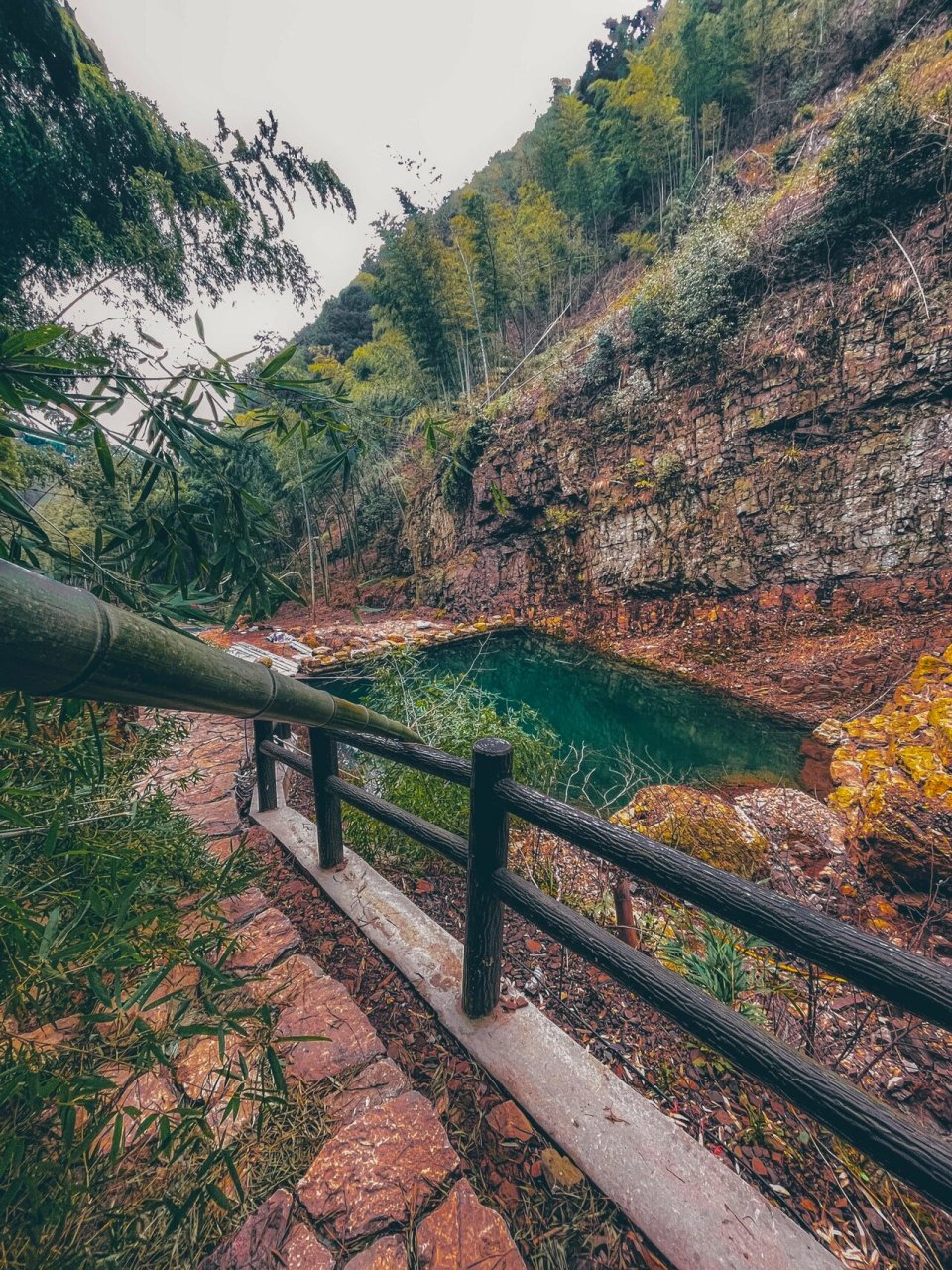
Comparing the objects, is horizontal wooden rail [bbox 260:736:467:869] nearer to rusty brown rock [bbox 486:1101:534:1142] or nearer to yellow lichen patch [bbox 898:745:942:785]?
rusty brown rock [bbox 486:1101:534:1142]

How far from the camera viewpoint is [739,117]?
42.8 feet

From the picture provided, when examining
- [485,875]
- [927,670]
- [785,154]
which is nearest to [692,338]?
[785,154]

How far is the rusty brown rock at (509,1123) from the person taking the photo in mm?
1092

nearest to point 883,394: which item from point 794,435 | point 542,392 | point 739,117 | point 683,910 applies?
point 794,435

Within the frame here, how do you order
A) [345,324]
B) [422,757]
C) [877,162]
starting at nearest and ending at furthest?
[422,757] < [877,162] < [345,324]

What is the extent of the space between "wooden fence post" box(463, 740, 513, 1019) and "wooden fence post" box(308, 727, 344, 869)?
0.85 meters

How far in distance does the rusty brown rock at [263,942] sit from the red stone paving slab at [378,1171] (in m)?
0.61

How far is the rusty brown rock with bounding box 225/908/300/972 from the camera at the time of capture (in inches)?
58.0

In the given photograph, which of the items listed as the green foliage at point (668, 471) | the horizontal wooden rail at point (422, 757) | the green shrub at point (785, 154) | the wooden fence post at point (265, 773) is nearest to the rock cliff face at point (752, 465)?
the green foliage at point (668, 471)

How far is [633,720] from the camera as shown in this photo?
6.17 m

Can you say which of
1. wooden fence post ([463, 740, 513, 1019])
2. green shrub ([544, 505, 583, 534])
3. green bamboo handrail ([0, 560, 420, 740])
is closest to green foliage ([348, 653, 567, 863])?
wooden fence post ([463, 740, 513, 1019])

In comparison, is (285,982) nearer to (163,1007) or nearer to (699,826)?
(163,1007)

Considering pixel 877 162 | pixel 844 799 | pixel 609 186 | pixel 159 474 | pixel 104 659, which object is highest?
pixel 609 186

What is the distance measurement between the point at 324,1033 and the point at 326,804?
0.79 meters
